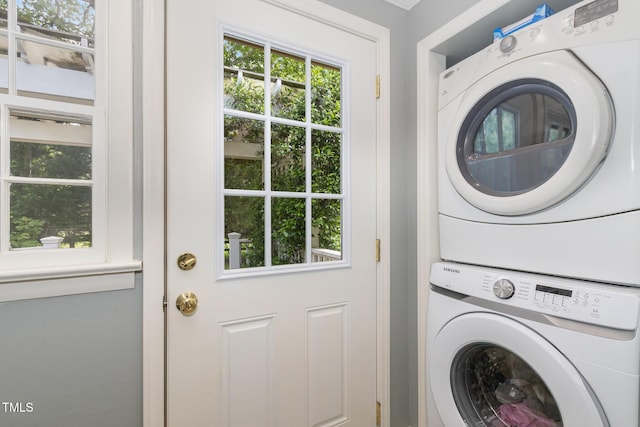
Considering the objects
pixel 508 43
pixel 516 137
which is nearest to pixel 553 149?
pixel 516 137

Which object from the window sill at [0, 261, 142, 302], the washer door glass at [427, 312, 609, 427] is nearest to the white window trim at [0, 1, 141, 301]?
the window sill at [0, 261, 142, 302]

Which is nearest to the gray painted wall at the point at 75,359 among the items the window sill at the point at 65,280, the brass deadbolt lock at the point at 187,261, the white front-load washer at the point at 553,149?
the window sill at the point at 65,280

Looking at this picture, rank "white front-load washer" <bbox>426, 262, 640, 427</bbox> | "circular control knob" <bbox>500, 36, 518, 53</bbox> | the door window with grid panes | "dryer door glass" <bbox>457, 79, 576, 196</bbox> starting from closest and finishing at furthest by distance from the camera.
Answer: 1. "white front-load washer" <bbox>426, 262, 640, 427</bbox>
2. "dryer door glass" <bbox>457, 79, 576, 196</bbox>
3. "circular control knob" <bbox>500, 36, 518, 53</bbox>
4. the door window with grid panes

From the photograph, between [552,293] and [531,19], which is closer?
[552,293]

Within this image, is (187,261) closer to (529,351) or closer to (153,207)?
(153,207)

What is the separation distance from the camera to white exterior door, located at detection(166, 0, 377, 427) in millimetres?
1133

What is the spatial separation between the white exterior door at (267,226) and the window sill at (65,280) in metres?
0.14

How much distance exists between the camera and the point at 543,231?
40.8 inches

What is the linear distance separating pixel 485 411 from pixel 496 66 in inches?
50.2

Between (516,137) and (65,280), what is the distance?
1.56 m

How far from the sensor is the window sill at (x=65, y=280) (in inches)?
35.4

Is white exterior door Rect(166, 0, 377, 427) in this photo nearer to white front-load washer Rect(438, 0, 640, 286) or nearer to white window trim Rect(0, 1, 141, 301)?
white window trim Rect(0, 1, 141, 301)

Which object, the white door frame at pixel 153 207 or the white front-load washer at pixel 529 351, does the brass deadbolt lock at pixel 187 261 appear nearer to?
the white door frame at pixel 153 207

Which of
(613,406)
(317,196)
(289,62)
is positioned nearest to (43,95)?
(289,62)
